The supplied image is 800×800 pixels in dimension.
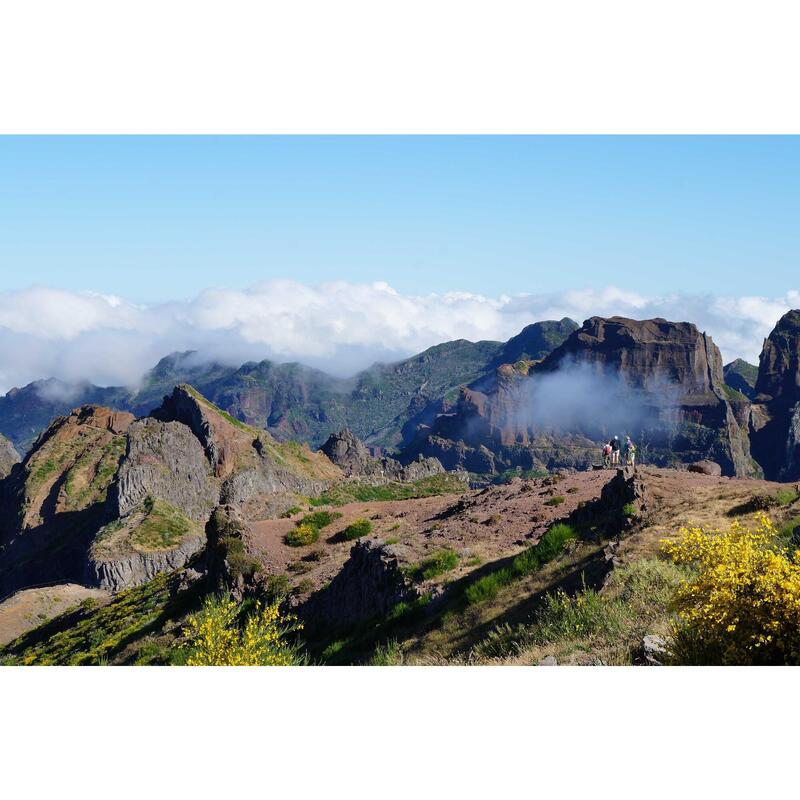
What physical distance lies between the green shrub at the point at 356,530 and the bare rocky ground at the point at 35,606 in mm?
35828

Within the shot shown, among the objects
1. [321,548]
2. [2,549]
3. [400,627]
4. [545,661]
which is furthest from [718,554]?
[2,549]

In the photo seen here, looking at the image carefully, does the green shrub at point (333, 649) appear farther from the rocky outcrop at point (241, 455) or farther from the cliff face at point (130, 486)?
the rocky outcrop at point (241, 455)

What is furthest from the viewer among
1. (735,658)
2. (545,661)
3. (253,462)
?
(253,462)

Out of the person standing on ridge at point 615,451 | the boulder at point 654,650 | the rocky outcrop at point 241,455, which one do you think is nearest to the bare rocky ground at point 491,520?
the person standing on ridge at point 615,451

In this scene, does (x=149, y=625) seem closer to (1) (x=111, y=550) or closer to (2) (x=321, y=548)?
(2) (x=321, y=548)

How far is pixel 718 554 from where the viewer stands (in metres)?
11.6

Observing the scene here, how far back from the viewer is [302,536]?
39.8m

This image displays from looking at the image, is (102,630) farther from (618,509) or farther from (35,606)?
(618,509)

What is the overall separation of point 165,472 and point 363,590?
7836 centimetres

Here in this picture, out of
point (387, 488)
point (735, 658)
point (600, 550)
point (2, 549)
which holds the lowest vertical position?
point (2, 549)

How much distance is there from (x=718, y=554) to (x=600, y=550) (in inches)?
444

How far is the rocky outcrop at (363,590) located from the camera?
26812mm

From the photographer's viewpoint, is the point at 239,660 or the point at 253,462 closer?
the point at 239,660

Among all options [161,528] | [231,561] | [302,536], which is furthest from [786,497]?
[161,528]
